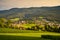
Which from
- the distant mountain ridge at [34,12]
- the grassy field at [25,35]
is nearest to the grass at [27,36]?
the grassy field at [25,35]

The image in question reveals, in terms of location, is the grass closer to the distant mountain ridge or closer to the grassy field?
the grassy field

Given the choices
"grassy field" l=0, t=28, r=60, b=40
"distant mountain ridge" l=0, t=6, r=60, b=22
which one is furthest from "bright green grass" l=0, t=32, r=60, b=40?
"distant mountain ridge" l=0, t=6, r=60, b=22

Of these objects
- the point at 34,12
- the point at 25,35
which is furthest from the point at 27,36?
the point at 34,12

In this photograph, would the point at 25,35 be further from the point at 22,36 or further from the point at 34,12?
the point at 34,12

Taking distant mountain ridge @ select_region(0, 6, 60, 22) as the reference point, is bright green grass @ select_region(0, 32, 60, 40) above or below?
below

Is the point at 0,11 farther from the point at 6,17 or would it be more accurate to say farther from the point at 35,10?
the point at 35,10
